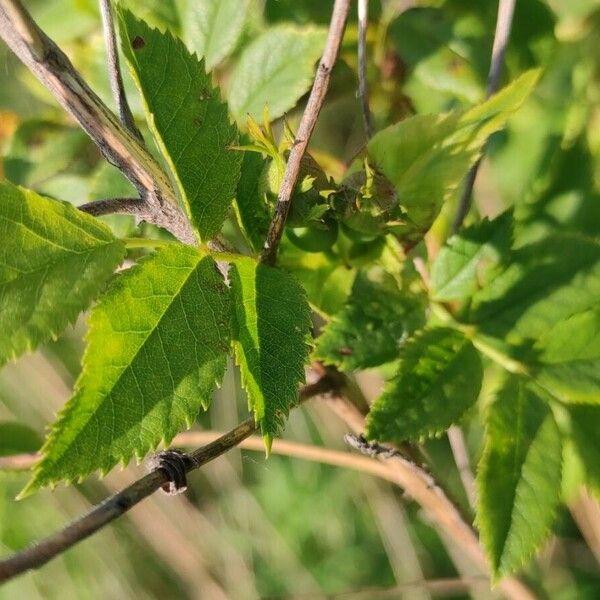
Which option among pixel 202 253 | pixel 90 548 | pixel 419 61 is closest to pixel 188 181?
pixel 202 253

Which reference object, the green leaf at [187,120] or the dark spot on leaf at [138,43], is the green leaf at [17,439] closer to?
the green leaf at [187,120]

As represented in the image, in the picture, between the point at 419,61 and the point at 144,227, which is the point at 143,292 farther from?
the point at 419,61

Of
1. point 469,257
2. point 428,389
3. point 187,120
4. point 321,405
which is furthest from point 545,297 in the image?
point 321,405

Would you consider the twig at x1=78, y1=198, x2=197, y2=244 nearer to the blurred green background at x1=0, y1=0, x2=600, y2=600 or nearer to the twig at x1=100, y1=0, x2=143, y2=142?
the twig at x1=100, y1=0, x2=143, y2=142

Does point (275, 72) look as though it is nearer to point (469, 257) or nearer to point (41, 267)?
point (469, 257)

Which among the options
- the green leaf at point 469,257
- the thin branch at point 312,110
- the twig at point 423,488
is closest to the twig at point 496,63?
the green leaf at point 469,257
